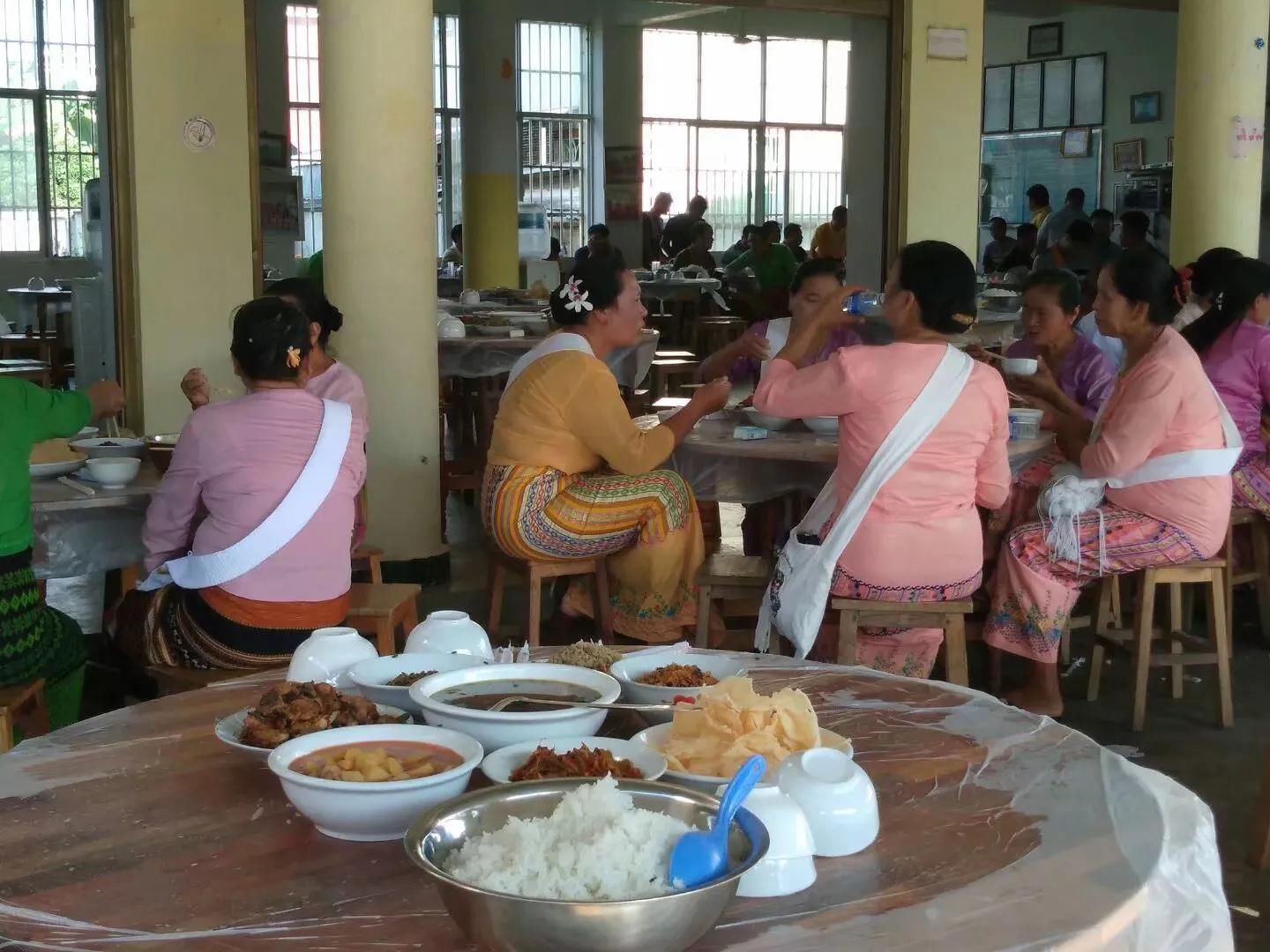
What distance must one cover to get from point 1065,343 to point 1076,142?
11.1 meters

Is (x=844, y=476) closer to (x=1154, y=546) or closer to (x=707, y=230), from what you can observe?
(x=1154, y=546)

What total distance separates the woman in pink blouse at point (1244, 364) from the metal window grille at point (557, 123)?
11269 mm

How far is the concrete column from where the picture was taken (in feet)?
38.1

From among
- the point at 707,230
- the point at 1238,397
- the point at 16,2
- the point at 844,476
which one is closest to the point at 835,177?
the point at 707,230

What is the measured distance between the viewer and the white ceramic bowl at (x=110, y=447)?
3531mm

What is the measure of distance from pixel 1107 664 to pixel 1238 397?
0.95 metres

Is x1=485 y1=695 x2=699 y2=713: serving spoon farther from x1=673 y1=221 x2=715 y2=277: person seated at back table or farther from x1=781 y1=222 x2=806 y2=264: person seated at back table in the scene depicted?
x1=781 y1=222 x2=806 y2=264: person seated at back table

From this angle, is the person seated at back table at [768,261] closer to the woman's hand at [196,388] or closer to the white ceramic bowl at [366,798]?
the woman's hand at [196,388]

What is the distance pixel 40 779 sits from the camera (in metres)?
1.57

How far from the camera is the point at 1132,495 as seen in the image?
12.4 feet

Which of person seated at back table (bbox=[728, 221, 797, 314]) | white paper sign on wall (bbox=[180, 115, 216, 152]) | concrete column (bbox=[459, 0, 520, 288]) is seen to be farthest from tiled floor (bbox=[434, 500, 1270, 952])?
person seated at back table (bbox=[728, 221, 797, 314])

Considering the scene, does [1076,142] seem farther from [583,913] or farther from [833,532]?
[583,913]

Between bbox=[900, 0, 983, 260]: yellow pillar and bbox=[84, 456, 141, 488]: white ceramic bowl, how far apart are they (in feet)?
15.9

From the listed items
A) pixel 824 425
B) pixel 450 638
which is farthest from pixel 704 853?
pixel 824 425
